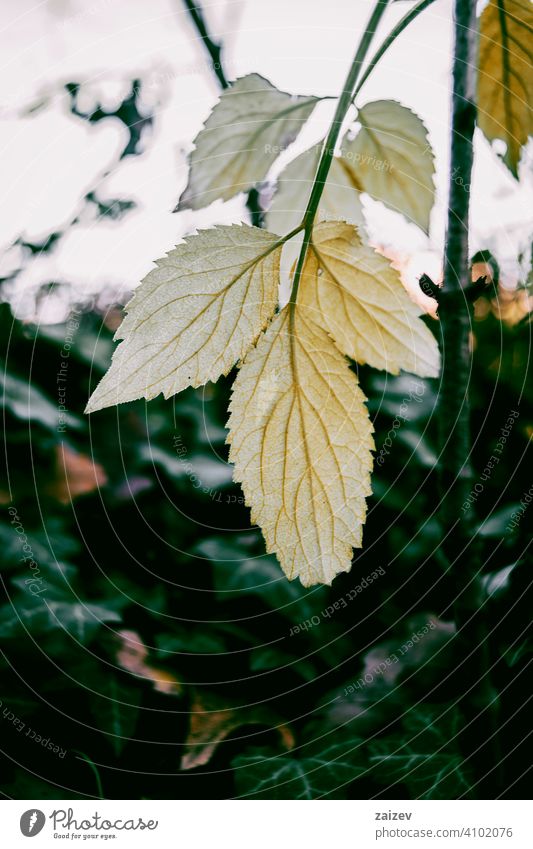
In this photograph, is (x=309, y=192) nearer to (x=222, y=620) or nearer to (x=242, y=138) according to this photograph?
(x=242, y=138)

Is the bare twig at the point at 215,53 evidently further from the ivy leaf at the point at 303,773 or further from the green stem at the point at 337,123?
the ivy leaf at the point at 303,773

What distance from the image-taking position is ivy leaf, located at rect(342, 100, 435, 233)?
272 millimetres

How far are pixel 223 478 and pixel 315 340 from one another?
0.16 metres

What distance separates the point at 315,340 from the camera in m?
0.20

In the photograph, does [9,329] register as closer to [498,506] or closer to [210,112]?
[210,112]

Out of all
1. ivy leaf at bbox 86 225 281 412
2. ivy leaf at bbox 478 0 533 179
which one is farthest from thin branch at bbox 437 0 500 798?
ivy leaf at bbox 86 225 281 412

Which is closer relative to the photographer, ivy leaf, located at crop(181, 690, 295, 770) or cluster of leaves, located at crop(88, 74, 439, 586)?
cluster of leaves, located at crop(88, 74, 439, 586)

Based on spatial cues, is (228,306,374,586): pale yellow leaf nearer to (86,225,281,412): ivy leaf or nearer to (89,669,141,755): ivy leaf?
(86,225,281,412): ivy leaf

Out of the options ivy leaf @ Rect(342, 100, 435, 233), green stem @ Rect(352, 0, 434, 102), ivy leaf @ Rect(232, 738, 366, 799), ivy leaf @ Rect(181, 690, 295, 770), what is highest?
green stem @ Rect(352, 0, 434, 102)

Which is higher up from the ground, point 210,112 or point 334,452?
point 210,112

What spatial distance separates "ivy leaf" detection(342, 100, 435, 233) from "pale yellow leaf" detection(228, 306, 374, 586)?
0.11 meters

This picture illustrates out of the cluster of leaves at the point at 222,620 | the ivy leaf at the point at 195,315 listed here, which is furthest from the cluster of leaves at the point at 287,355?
the cluster of leaves at the point at 222,620

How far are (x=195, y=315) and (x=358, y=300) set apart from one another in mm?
50


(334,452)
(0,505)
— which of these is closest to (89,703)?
(0,505)
